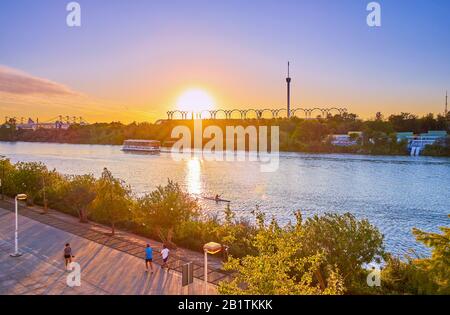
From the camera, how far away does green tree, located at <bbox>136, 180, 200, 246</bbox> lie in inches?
953

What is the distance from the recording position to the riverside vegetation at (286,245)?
11.8 meters

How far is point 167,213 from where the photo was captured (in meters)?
24.0

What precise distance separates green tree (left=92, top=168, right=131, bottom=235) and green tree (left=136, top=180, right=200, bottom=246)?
266cm

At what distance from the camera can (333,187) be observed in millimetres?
60469

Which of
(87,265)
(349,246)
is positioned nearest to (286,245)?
(349,246)

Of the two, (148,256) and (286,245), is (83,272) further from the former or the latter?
(286,245)

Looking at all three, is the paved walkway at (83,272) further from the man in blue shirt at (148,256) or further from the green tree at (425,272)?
the green tree at (425,272)

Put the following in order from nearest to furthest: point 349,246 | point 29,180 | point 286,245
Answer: point 286,245, point 349,246, point 29,180

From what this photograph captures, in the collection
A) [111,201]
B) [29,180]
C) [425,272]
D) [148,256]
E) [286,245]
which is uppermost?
[286,245]

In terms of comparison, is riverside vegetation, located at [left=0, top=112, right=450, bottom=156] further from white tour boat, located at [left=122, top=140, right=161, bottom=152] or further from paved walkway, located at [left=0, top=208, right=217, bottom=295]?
paved walkway, located at [left=0, top=208, right=217, bottom=295]

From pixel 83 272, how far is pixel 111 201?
9998mm

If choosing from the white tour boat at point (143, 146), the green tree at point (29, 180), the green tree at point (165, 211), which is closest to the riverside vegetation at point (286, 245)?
the green tree at point (165, 211)

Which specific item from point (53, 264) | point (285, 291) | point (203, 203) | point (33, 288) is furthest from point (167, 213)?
point (203, 203)

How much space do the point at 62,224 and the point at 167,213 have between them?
969 centimetres
